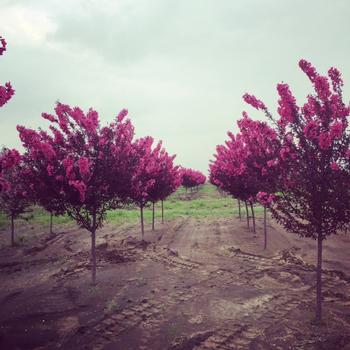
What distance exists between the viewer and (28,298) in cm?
923

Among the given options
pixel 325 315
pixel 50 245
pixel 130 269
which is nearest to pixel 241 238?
pixel 130 269

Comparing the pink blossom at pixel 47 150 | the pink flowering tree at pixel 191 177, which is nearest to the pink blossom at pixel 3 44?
the pink blossom at pixel 47 150

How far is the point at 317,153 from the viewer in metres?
6.42

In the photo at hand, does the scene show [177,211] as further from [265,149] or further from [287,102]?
[287,102]

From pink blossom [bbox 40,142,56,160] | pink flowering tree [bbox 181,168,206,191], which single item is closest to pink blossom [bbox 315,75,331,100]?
pink blossom [bbox 40,142,56,160]

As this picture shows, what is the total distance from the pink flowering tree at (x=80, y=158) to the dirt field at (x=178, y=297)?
2629 mm

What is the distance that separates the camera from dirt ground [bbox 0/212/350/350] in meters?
6.42

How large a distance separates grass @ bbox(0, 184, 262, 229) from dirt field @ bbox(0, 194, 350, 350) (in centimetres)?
737

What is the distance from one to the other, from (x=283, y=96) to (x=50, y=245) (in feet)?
50.6

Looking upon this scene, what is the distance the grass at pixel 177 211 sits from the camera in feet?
83.6

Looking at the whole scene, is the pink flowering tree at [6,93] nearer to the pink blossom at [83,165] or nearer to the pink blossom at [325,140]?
the pink blossom at [83,165]

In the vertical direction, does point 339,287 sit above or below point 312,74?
below

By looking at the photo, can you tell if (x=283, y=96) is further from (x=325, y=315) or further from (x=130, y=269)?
(x=130, y=269)

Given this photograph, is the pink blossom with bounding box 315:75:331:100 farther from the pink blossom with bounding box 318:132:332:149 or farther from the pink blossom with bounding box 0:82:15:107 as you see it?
the pink blossom with bounding box 0:82:15:107
